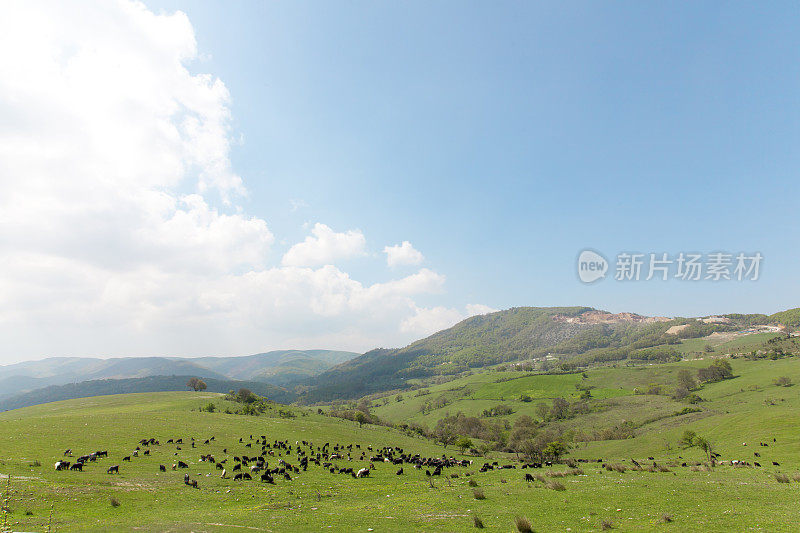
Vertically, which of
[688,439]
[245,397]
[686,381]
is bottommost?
[686,381]

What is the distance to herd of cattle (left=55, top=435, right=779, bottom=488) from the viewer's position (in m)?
35.8

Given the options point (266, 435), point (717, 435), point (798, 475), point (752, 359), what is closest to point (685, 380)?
point (752, 359)

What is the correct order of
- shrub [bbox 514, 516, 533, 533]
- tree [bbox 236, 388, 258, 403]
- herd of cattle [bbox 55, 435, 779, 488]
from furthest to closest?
1. tree [bbox 236, 388, 258, 403]
2. herd of cattle [bbox 55, 435, 779, 488]
3. shrub [bbox 514, 516, 533, 533]

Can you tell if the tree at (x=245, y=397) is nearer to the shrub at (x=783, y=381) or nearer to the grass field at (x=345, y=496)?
the grass field at (x=345, y=496)

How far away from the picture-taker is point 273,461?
46094 mm

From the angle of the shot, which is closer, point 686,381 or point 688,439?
point 688,439

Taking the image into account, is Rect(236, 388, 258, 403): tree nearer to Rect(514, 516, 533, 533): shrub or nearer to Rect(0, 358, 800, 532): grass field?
→ Rect(0, 358, 800, 532): grass field

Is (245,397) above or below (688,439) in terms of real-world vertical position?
above

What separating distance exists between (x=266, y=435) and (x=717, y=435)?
310ft

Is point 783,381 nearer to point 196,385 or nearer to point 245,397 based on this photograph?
point 245,397

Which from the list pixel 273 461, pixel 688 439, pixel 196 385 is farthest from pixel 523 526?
pixel 196 385

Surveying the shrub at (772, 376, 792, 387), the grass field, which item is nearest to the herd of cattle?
the grass field

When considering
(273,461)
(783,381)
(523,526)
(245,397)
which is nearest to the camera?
(523,526)

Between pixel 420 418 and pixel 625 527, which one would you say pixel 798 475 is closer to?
pixel 625 527
